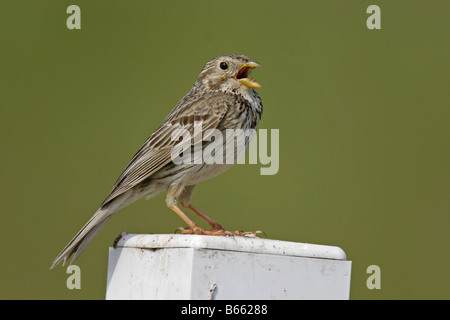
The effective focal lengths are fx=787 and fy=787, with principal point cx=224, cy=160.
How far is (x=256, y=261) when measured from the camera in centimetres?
419

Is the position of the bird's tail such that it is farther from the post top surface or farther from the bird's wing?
the post top surface

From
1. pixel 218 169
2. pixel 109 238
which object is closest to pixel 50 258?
pixel 109 238

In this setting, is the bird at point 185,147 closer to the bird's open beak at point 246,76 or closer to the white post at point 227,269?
the bird's open beak at point 246,76

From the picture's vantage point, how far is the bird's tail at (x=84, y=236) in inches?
218

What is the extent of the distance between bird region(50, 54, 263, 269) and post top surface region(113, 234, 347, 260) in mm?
1256

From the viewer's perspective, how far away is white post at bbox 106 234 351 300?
4023 mm

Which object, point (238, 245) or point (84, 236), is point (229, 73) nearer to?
point (84, 236)

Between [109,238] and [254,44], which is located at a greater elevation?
[254,44]

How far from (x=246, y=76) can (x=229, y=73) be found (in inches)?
6.8

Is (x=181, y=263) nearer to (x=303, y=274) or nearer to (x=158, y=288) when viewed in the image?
(x=158, y=288)

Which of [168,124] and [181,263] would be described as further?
[168,124]

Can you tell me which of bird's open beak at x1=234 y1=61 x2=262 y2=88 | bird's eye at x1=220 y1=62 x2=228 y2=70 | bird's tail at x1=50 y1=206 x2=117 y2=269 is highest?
bird's eye at x1=220 y1=62 x2=228 y2=70

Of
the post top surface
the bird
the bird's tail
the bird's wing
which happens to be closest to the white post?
the post top surface

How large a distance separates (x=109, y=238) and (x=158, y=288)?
5.10 metres
